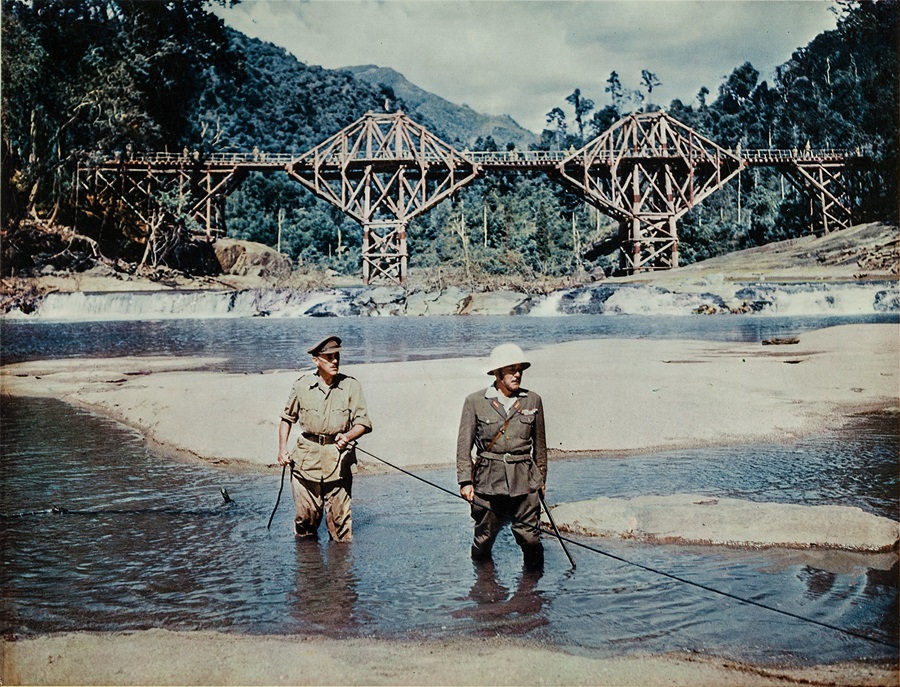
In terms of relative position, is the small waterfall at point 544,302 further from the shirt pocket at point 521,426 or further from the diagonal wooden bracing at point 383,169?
the shirt pocket at point 521,426

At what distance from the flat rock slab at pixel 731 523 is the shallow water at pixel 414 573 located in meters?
0.20

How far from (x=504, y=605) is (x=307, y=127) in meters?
84.8

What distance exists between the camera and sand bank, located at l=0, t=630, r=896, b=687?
412 cm

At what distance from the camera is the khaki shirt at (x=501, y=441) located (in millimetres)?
5207

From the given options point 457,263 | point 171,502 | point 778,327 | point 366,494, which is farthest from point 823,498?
point 457,263

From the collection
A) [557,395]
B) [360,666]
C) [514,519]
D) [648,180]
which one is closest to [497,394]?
[514,519]

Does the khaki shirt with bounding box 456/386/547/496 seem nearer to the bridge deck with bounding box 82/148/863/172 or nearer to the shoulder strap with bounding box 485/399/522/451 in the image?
the shoulder strap with bounding box 485/399/522/451

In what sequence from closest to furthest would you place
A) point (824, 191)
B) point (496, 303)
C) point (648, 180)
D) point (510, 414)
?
point (510, 414), point (496, 303), point (824, 191), point (648, 180)

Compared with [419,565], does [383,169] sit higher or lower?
higher

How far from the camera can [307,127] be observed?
8575 cm

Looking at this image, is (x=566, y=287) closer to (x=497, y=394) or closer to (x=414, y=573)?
(x=414, y=573)

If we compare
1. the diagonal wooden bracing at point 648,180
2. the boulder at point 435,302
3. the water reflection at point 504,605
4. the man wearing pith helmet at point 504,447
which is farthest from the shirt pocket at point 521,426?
the diagonal wooden bracing at point 648,180

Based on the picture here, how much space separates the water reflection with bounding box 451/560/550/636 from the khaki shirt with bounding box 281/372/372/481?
1206mm

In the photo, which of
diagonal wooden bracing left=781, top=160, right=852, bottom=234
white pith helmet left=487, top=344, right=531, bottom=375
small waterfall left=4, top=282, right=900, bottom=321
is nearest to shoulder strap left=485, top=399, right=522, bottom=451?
white pith helmet left=487, top=344, right=531, bottom=375
